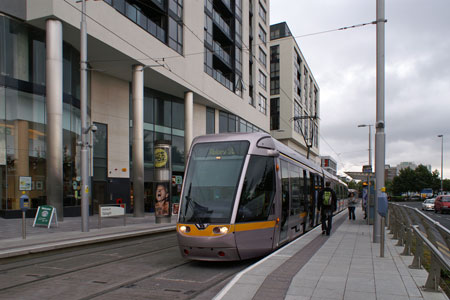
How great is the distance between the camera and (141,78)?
2255 cm

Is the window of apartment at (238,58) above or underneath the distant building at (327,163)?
above

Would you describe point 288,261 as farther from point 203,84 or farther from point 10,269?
point 203,84

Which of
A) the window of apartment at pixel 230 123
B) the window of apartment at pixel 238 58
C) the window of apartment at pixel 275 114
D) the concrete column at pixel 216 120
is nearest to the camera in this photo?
the concrete column at pixel 216 120

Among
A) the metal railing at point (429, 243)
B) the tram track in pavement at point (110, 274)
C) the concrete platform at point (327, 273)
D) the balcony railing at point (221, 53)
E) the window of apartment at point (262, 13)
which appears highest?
the window of apartment at point (262, 13)

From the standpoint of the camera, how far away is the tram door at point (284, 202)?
9138mm

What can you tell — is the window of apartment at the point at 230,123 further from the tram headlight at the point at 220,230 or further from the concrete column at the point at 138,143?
the tram headlight at the point at 220,230

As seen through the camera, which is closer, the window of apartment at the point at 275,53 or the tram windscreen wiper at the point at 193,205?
the tram windscreen wiper at the point at 193,205

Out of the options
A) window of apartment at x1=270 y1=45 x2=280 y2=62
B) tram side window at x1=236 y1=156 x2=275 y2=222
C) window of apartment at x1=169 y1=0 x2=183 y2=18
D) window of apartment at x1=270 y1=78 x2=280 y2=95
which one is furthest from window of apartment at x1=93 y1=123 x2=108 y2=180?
window of apartment at x1=270 y1=45 x2=280 y2=62

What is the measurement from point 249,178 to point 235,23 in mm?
32019

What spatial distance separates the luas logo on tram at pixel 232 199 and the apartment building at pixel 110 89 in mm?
11035

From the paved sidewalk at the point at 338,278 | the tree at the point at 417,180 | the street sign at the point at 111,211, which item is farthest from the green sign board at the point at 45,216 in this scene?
the tree at the point at 417,180

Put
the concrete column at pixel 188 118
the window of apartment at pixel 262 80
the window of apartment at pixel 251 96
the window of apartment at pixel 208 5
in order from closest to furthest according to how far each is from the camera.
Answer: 1. the concrete column at pixel 188 118
2. the window of apartment at pixel 208 5
3. the window of apartment at pixel 251 96
4. the window of apartment at pixel 262 80

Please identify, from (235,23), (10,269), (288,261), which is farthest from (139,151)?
(235,23)

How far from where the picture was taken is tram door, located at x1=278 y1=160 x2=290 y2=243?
9138mm
